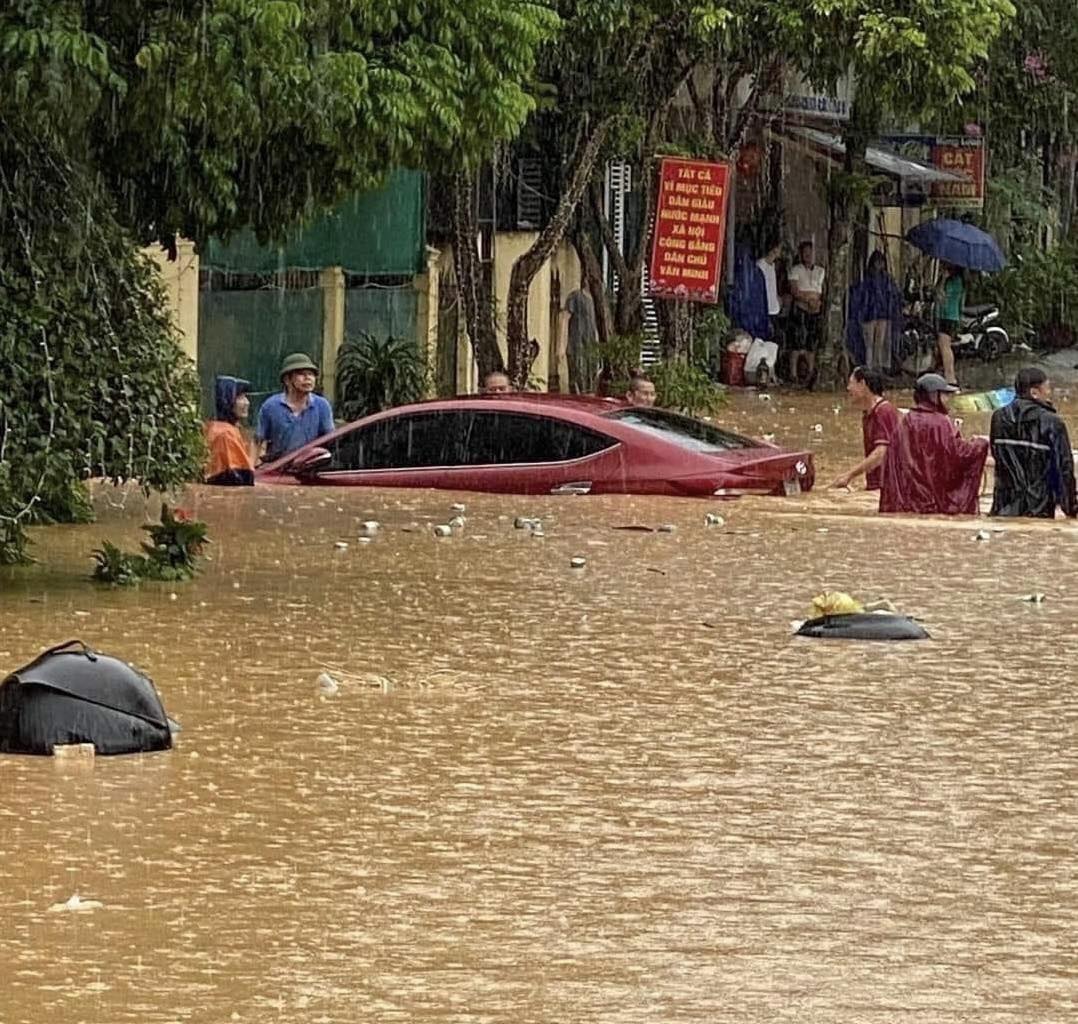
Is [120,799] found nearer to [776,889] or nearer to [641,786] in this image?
[641,786]

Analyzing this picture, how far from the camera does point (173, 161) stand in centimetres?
1426

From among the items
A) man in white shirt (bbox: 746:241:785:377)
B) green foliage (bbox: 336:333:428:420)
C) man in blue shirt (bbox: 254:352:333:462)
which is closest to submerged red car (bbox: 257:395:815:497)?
man in blue shirt (bbox: 254:352:333:462)

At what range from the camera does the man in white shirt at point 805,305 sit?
37688 millimetres

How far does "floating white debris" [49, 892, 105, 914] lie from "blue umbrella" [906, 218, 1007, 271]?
105 ft

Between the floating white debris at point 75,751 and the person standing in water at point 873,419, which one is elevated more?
the person standing in water at point 873,419

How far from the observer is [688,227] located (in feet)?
91.2

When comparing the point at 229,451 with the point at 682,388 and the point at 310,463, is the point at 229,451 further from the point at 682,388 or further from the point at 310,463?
the point at 682,388

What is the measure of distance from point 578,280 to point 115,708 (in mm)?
24637

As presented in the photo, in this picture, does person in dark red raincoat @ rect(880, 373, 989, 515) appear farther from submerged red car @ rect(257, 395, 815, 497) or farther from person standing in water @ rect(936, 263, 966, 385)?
person standing in water @ rect(936, 263, 966, 385)

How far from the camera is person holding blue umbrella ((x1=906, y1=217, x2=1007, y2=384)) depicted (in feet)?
127

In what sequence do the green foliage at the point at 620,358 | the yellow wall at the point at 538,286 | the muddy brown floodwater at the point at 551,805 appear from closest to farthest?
1. the muddy brown floodwater at the point at 551,805
2. the green foliage at the point at 620,358
3. the yellow wall at the point at 538,286

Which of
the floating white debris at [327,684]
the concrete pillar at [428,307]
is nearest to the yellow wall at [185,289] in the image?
the concrete pillar at [428,307]

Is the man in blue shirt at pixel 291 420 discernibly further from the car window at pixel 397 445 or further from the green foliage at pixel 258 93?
the green foliage at pixel 258 93

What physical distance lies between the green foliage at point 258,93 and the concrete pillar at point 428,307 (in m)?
13.9
